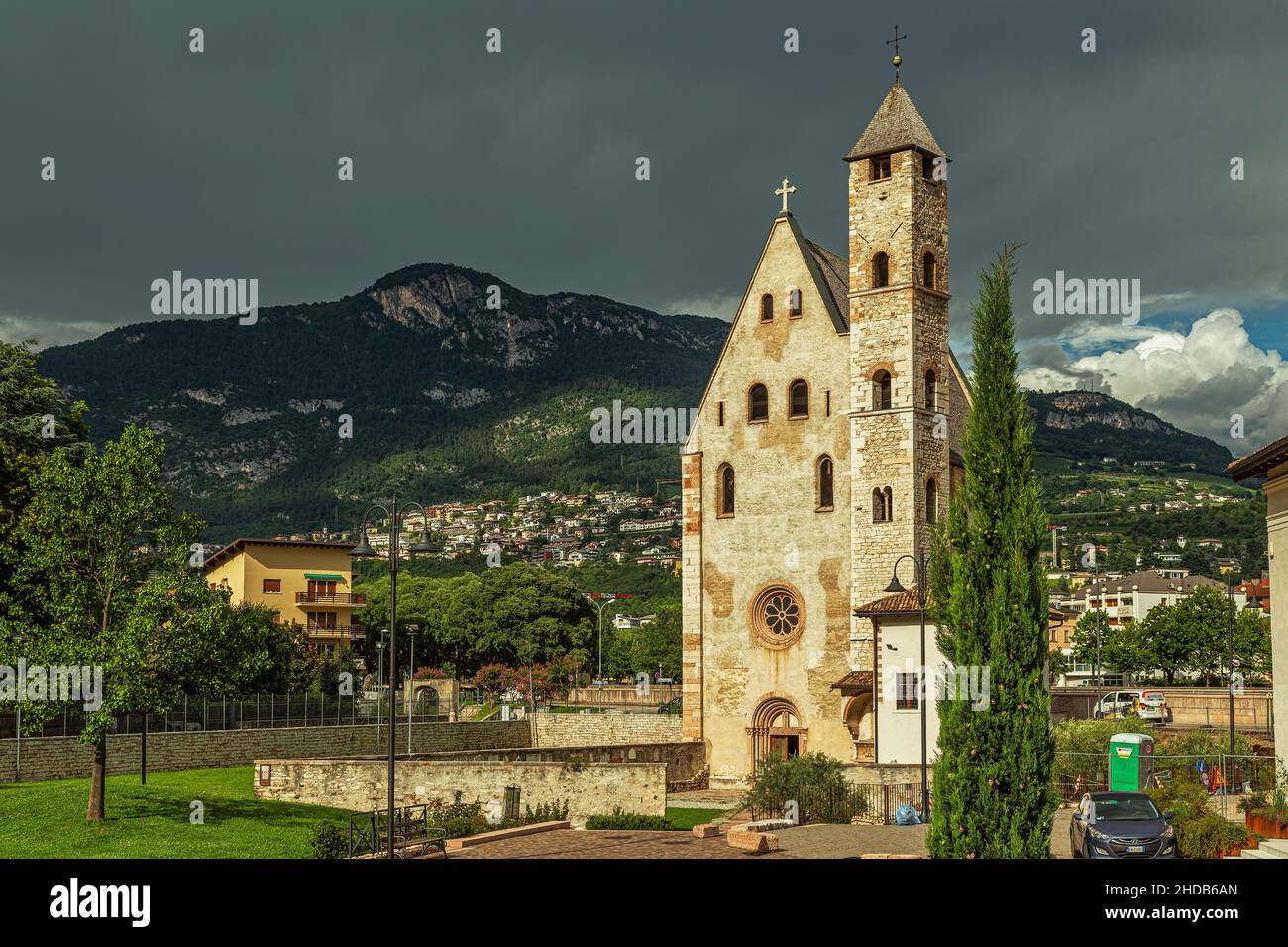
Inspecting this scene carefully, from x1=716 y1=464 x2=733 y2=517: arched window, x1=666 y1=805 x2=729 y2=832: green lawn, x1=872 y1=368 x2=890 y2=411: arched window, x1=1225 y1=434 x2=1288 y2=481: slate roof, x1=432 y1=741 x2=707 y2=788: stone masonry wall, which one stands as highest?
x1=872 y1=368 x2=890 y2=411: arched window

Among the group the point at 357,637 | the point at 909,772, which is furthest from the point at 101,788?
the point at 357,637

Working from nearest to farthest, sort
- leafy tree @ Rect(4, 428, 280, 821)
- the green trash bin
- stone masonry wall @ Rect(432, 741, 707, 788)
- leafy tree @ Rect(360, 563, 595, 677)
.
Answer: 1. leafy tree @ Rect(4, 428, 280, 821)
2. the green trash bin
3. stone masonry wall @ Rect(432, 741, 707, 788)
4. leafy tree @ Rect(360, 563, 595, 677)

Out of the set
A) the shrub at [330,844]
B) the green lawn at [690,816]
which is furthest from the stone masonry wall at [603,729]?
the shrub at [330,844]

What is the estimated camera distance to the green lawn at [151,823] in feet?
102

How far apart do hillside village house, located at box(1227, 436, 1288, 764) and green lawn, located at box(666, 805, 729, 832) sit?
17.2 meters

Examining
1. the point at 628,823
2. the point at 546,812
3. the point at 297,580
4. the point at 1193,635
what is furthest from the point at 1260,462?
the point at 297,580

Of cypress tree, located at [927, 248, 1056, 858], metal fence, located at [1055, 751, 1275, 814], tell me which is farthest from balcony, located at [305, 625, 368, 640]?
cypress tree, located at [927, 248, 1056, 858]

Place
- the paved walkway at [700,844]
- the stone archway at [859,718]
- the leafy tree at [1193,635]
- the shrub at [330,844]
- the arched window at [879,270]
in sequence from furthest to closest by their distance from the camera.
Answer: the leafy tree at [1193,635], the arched window at [879,270], the stone archway at [859,718], the shrub at [330,844], the paved walkway at [700,844]

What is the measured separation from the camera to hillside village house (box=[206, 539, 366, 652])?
89438mm

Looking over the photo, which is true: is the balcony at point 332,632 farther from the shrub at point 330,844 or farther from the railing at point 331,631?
the shrub at point 330,844

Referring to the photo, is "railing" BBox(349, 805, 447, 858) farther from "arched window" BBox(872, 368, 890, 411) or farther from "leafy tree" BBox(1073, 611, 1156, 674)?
"leafy tree" BBox(1073, 611, 1156, 674)

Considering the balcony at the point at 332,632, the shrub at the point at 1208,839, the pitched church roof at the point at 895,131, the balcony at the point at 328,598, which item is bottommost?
the shrub at the point at 1208,839

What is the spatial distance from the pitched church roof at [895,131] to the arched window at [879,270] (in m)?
4.29
